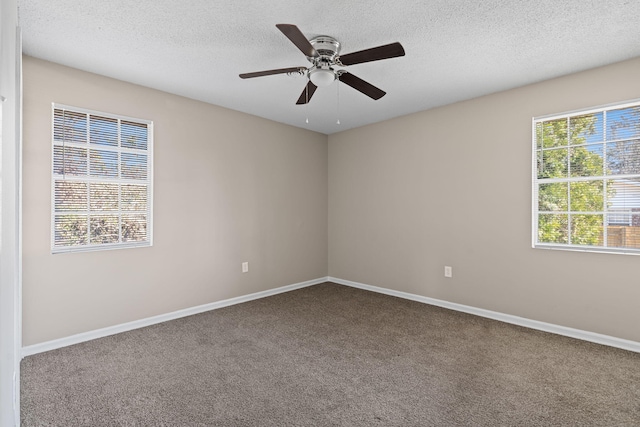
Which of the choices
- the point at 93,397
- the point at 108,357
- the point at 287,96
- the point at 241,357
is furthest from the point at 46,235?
the point at 287,96

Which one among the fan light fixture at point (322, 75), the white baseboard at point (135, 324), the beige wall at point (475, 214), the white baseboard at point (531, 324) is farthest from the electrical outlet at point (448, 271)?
the fan light fixture at point (322, 75)

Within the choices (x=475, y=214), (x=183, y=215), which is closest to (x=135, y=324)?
(x=183, y=215)

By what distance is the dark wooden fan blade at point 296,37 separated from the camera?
5.74 ft

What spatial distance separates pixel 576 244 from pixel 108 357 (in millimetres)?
4246

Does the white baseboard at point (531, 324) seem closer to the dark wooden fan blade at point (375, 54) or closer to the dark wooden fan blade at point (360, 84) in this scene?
the dark wooden fan blade at point (360, 84)

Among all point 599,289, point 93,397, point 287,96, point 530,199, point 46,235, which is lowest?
point 93,397

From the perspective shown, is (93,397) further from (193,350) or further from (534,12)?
(534,12)

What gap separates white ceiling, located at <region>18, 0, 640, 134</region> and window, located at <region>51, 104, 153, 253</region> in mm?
496

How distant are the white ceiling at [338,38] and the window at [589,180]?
0.50m

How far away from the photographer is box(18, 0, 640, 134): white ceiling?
81.9 inches

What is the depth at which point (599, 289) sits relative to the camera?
293cm

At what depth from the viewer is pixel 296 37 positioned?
187 cm

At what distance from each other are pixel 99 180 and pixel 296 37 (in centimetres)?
240

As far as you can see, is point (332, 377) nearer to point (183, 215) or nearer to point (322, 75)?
point (322, 75)
